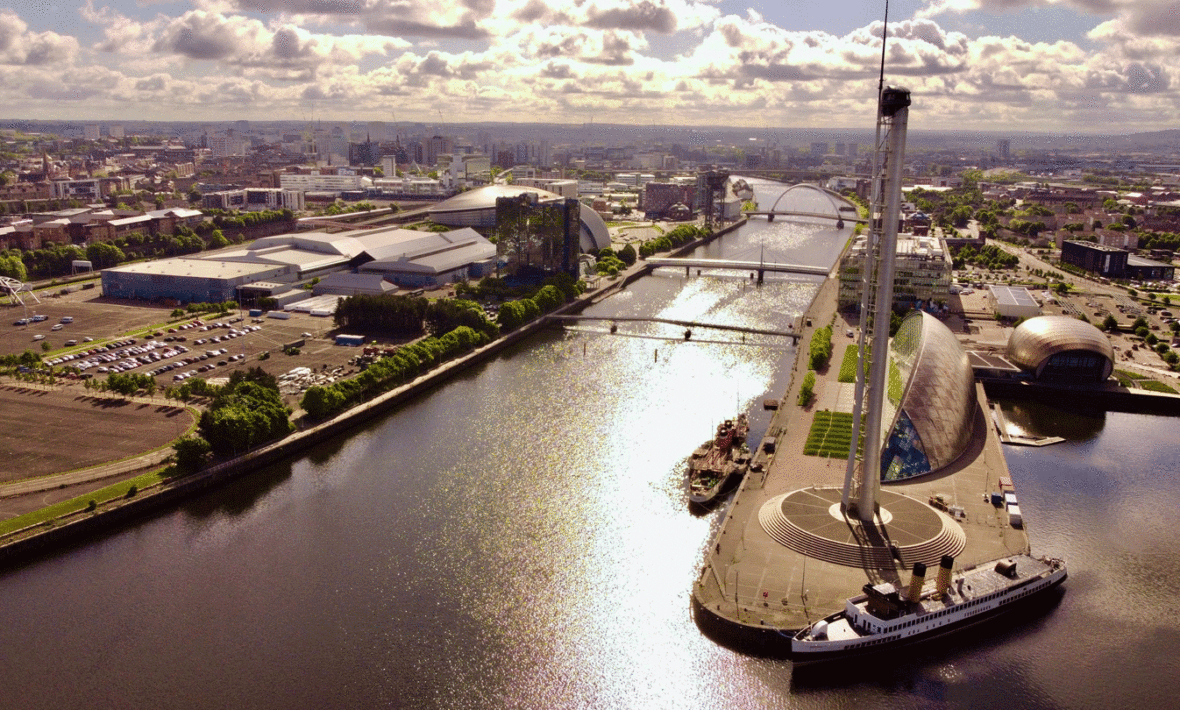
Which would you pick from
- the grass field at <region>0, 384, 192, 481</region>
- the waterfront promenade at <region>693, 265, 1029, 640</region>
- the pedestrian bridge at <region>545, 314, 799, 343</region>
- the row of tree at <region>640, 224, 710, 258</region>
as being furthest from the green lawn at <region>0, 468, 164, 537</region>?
the row of tree at <region>640, 224, 710, 258</region>

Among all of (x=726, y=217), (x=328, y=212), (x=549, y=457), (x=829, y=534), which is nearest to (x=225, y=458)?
(x=549, y=457)

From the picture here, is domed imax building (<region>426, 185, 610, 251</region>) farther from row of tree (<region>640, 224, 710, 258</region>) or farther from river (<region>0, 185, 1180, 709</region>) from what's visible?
river (<region>0, 185, 1180, 709</region>)

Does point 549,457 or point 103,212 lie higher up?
point 103,212

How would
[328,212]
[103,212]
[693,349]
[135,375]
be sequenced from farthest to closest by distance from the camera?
[328,212] < [103,212] < [693,349] < [135,375]

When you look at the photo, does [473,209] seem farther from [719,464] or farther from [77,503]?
[77,503]

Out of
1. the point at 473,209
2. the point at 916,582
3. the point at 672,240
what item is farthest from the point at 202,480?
the point at 473,209

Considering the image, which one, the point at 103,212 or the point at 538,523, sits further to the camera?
the point at 103,212

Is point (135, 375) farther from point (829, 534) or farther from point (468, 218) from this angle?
point (468, 218)
